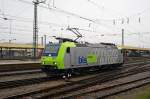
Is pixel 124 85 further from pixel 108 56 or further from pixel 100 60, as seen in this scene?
pixel 108 56

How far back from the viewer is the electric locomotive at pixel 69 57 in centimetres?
2077

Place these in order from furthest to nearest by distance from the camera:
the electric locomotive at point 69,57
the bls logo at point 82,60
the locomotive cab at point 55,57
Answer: the bls logo at point 82,60, the electric locomotive at point 69,57, the locomotive cab at point 55,57

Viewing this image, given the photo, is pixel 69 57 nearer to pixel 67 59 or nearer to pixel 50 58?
pixel 67 59

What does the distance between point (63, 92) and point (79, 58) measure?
9281mm

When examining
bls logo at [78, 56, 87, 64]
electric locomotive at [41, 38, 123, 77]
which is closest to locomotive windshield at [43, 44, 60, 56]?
electric locomotive at [41, 38, 123, 77]

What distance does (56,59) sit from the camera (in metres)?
20.7

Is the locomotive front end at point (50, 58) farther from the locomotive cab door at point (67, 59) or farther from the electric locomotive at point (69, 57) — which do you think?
the locomotive cab door at point (67, 59)

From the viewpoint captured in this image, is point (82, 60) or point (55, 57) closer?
point (55, 57)

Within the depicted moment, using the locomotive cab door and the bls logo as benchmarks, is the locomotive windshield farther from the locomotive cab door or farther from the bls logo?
the bls logo

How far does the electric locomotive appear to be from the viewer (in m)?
20.8

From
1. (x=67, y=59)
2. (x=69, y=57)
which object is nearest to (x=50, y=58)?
(x=67, y=59)

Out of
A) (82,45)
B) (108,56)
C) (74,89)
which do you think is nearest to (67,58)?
(82,45)

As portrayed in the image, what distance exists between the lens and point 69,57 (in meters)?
21.6

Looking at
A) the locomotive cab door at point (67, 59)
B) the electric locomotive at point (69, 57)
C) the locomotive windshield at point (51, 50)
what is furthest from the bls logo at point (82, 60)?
the locomotive windshield at point (51, 50)
